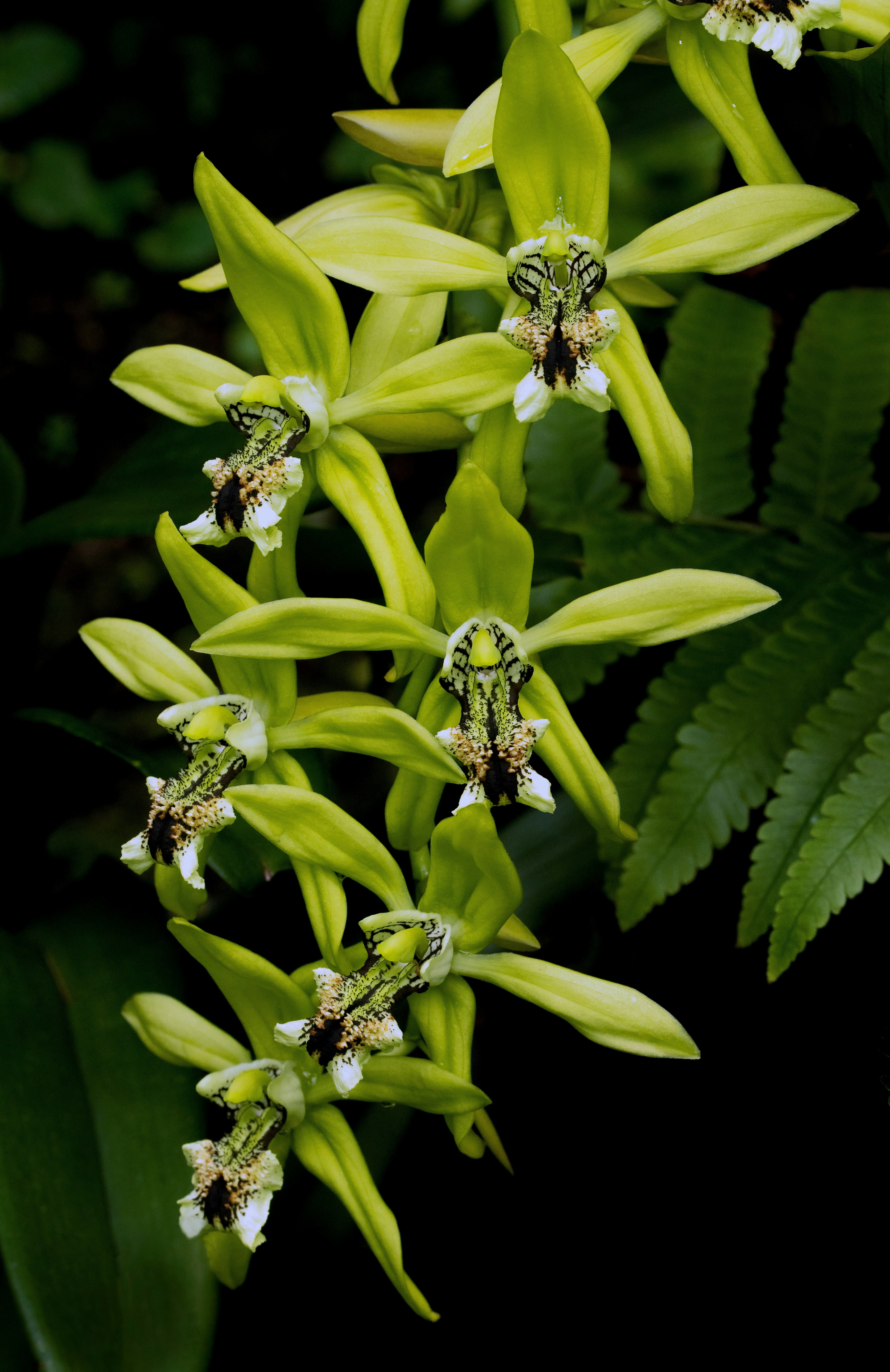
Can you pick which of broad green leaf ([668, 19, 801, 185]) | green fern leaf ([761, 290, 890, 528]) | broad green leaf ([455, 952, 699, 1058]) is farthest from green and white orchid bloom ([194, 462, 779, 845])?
green fern leaf ([761, 290, 890, 528])

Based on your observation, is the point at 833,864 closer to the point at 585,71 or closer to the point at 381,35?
the point at 585,71

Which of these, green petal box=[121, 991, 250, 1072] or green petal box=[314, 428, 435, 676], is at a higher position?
green petal box=[314, 428, 435, 676]

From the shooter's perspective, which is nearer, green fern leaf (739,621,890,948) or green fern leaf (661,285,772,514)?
green fern leaf (739,621,890,948)

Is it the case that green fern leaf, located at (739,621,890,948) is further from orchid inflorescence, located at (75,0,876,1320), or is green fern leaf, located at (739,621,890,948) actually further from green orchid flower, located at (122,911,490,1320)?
green orchid flower, located at (122,911,490,1320)

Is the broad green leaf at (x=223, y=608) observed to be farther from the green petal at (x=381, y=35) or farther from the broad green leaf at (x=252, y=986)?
the green petal at (x=381, y=35)

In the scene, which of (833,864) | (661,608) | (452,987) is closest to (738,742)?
(833,864)

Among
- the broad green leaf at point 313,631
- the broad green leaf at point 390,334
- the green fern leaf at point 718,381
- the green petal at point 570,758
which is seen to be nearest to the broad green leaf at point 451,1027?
the green petal at point 570,758

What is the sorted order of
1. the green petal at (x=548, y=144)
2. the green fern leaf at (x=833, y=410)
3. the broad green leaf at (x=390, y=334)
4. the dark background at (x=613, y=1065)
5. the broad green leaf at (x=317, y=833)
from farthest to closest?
the green fern leaf at (x=833, y=410), the dark background at (x=613, y=1065), the broad green leaf at (x=390, y=334), the broad green leaf at (x=317, y=833), the green petal at (x=548, y=144)
